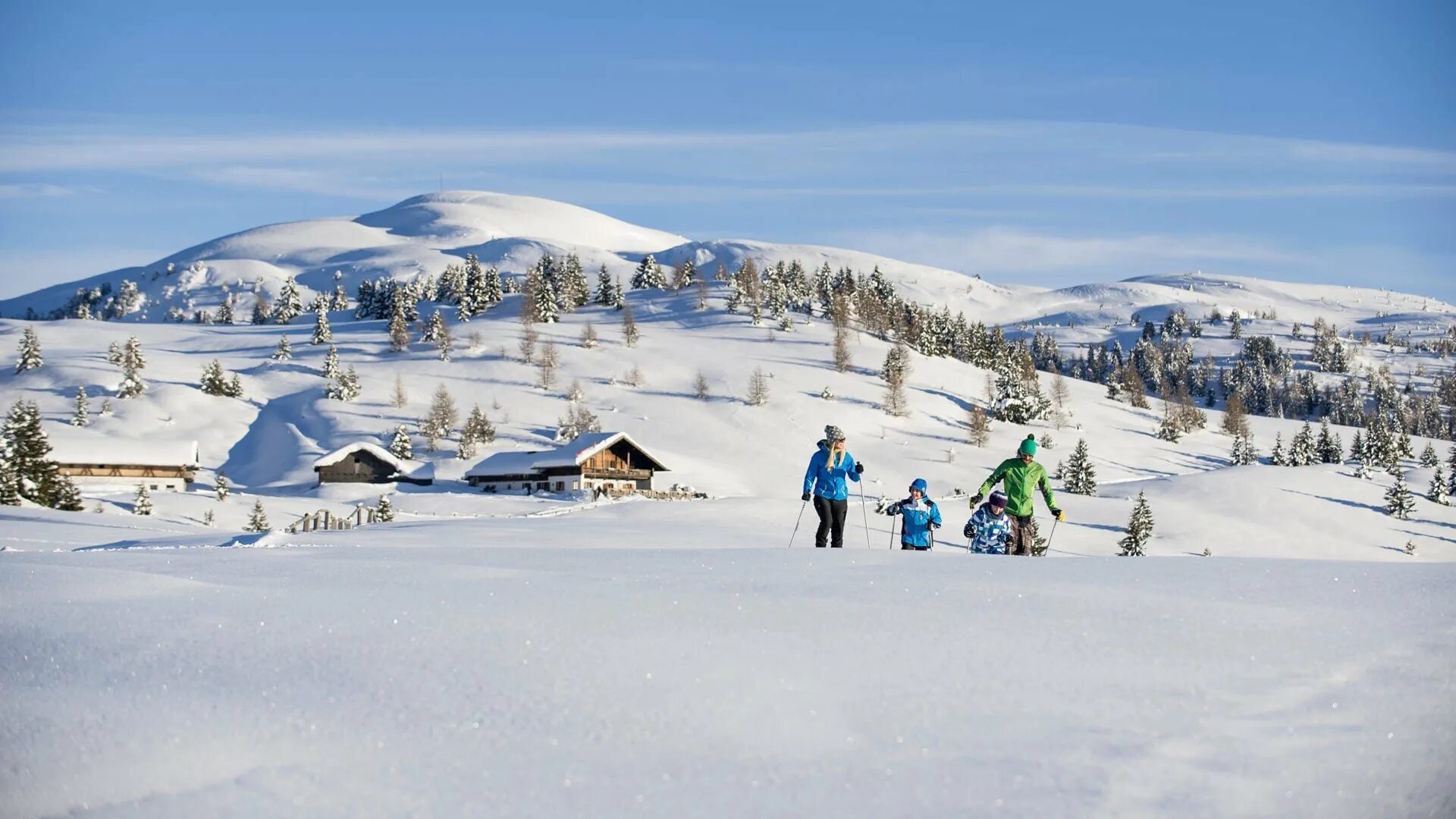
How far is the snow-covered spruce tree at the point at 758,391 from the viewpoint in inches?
3489

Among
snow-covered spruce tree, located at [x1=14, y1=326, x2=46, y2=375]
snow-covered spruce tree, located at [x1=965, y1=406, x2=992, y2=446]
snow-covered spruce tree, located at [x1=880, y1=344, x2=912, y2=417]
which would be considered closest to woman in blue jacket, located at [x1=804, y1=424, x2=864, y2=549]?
snow-covered spruce tree, located at [x1=965, y1=406, x2=992, y2=446]

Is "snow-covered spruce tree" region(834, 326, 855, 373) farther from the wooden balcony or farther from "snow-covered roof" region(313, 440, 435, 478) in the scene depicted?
"snow-covered roof" region(313, 440, 435, 478)

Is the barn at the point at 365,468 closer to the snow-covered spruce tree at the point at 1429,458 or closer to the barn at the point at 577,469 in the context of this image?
the barn at the point at 577,469

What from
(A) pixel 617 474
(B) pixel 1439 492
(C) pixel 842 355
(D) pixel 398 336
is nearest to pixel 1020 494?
(A) pixel 617 474

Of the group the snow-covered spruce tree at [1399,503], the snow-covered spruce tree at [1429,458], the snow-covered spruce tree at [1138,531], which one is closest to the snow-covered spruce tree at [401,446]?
the snow-covered spruce tree at [1138,531]

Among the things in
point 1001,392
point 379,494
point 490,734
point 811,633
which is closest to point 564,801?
point 490,734


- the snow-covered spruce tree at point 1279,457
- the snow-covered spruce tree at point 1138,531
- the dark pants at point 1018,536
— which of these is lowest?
the snow-covered spruce tree at point 1138,531

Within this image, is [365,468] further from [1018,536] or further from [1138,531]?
[1018,536]

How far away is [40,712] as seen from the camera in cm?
430

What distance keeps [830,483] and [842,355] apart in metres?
88.2

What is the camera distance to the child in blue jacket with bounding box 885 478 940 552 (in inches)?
531

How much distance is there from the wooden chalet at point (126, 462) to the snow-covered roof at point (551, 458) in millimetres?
16510

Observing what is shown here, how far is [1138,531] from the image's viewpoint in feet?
162

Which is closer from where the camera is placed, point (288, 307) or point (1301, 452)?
point (1301, 452)
